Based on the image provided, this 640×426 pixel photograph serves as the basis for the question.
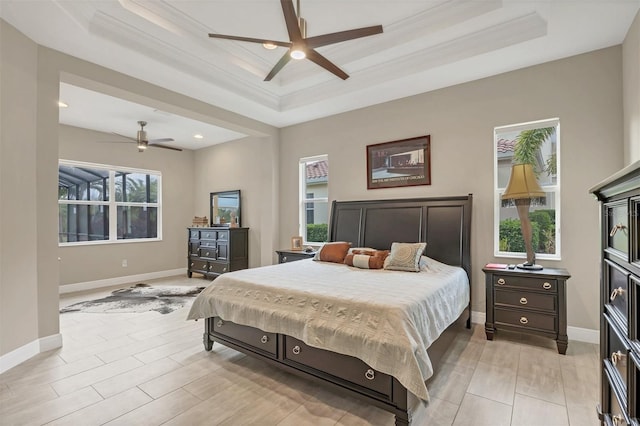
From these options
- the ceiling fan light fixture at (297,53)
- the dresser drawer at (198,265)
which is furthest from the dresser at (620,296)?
the dresser drawer at (198,265)

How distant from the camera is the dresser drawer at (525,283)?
110 inches

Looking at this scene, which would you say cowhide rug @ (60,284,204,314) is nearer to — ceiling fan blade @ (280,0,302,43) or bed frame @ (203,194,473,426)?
bed frame @ (203,194,473,426)

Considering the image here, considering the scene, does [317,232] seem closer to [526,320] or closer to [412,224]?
[412,224]

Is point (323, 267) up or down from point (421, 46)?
down

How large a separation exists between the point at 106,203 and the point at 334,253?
490 cm

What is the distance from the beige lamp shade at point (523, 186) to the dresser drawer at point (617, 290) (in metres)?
1.68

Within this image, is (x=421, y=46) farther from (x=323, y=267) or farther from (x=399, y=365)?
(x=399, y=365)

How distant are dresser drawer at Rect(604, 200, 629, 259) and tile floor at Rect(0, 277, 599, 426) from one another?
4.01ft

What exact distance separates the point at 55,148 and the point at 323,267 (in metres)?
2.90

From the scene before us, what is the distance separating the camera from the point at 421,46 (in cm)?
327

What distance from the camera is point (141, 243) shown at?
639cm

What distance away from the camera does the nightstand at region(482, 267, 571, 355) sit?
276 cm

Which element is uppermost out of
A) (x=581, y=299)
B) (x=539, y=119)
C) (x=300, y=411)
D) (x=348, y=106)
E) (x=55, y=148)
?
(x=348, y=106)

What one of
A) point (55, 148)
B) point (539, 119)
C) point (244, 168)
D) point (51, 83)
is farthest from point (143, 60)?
point (539, 119)
